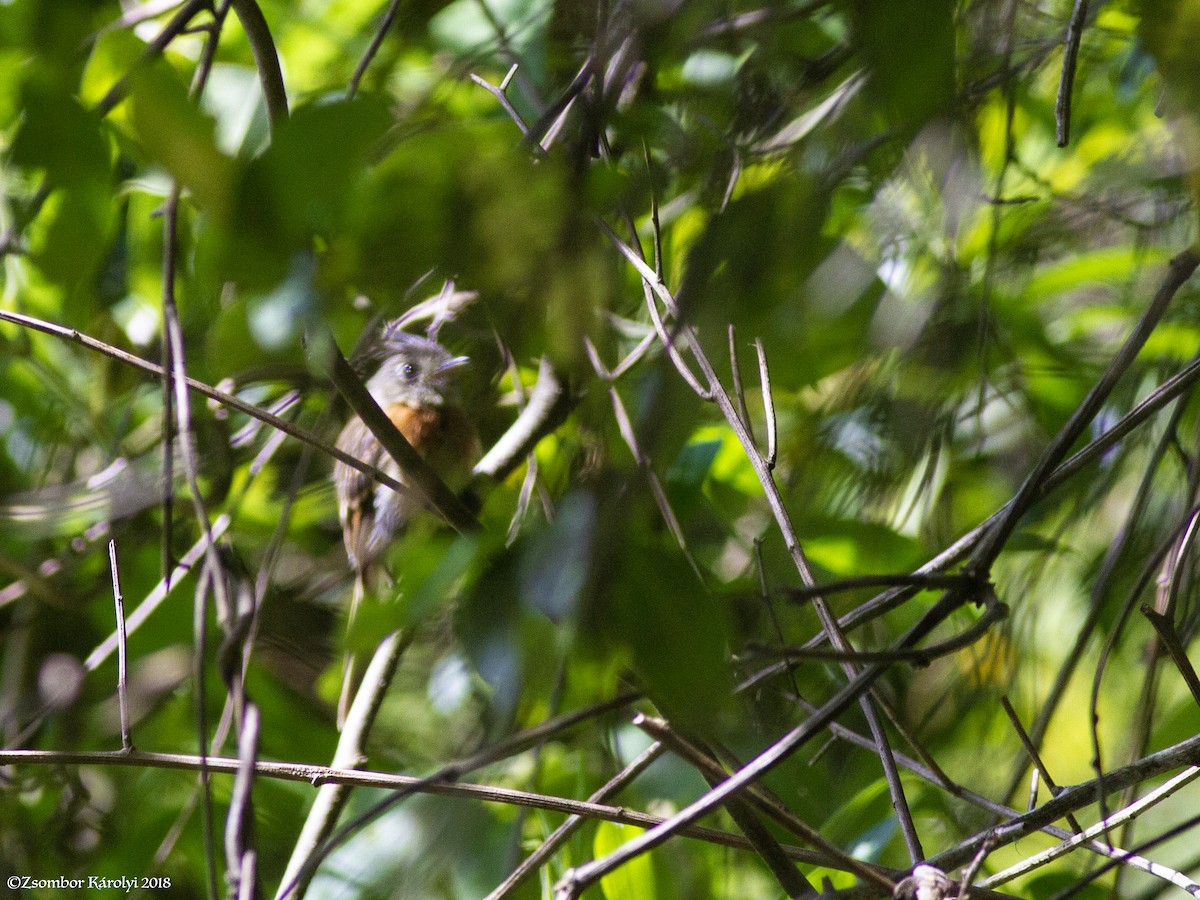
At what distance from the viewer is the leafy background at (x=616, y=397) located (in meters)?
0.64

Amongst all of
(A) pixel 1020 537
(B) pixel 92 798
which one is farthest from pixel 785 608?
(B) pixel 92 798

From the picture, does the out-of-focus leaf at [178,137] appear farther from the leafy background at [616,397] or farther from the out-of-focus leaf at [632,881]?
the out-of-focus leaf at [632,881]

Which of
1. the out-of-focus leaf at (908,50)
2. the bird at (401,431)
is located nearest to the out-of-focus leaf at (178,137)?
the out-of-focus leaf at (908,50)

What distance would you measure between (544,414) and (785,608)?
0.43 meters

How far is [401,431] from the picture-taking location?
91.4 inches

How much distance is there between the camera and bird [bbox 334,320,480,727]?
2291 mm

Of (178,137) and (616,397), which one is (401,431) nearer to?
(616,397)

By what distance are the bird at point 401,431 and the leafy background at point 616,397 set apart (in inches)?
4.8

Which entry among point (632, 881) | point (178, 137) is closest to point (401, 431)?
point (632, 881)

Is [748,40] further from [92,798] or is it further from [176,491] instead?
[92,798]

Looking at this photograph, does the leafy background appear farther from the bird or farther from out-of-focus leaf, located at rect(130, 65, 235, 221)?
the bird

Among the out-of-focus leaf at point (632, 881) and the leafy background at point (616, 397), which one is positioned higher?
the leafy background at point (616, 397)

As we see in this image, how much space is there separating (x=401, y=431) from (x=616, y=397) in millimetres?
1534

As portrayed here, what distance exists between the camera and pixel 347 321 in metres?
0.89
